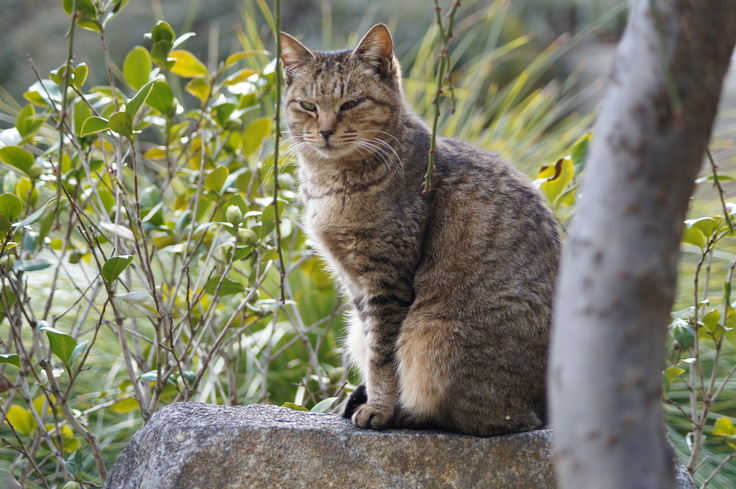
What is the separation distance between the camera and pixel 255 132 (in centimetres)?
272

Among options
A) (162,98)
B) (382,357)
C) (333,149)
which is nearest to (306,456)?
(382,357)

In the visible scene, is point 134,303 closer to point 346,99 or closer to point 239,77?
point 346,99

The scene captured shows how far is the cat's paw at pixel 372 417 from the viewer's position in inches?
76.2

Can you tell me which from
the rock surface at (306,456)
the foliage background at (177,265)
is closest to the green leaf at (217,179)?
the foliage background at (177,265)

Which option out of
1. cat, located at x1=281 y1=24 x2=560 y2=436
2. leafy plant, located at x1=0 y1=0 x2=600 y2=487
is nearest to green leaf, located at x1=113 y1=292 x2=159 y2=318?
leafy plant, located at x1=0 y1=0 x2=600 y2=487

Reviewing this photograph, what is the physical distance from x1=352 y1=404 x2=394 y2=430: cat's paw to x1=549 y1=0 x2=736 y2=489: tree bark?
1157 mm

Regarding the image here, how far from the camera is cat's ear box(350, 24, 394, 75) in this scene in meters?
2.30

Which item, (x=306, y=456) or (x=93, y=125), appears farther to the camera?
(x=93, y=125)

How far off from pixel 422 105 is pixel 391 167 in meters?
2.80

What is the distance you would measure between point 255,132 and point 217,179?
46cm

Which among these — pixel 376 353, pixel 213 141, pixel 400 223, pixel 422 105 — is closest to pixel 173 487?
pixel 376 353

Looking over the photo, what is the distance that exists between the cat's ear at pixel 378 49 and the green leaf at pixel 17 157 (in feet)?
3.38

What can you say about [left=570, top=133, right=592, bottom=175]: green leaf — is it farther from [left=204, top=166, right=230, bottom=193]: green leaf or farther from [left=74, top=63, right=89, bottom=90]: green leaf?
[left=74, top=63, right=89, bottom=90]: green leaf

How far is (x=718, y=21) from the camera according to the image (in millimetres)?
860
